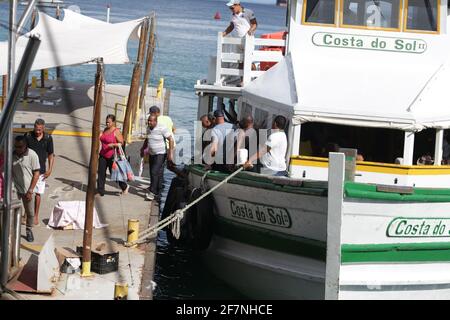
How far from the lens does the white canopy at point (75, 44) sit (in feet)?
65.8

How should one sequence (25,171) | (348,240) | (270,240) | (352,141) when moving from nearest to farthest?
(348,240) < (270,240) < (25,171) < (352,141)

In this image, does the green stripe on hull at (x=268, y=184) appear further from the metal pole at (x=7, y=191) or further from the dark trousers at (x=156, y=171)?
the metal pole at (x=7, y=191)

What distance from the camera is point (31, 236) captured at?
1407 centimetres

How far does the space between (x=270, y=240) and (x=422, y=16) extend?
14.1 feet

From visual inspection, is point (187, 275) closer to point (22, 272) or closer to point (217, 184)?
point (217, 184)

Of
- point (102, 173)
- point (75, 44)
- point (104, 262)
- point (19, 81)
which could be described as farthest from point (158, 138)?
point (19, 81)

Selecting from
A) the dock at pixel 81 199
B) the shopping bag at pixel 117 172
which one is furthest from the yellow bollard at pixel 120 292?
the shopping bag at pixel 117 172

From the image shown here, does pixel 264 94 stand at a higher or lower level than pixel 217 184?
higher

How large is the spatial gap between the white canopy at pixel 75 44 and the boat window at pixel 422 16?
6412 mm

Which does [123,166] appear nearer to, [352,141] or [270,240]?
[270,240]

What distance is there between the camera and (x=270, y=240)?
45.0 feet
